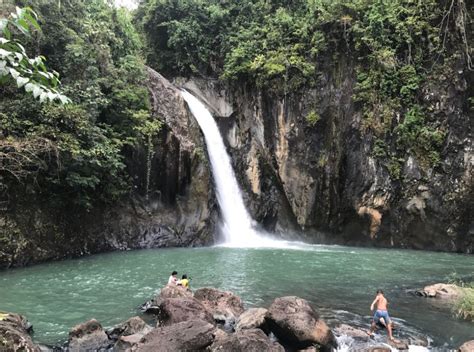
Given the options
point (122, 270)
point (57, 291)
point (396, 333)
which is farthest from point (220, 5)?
point (396, 333)

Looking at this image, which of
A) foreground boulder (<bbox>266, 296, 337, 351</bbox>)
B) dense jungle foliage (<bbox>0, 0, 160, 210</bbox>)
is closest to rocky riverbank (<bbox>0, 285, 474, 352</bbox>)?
foreground boulder (<bbox>266, 296, 337, 351</bbox>)

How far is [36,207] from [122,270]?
4.32m

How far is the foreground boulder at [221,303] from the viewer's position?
893 cm

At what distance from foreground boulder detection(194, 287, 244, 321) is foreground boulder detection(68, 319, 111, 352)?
242 centimetres

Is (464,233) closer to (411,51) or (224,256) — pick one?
(411,51)

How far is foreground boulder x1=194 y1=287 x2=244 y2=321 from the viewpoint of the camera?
8930mm

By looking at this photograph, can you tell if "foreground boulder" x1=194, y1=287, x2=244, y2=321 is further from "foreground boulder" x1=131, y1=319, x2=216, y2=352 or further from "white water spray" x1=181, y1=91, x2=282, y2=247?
"white water spray" x1=181, y1=91, x2=282, y2=247

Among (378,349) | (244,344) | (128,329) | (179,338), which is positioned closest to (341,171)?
(378,349)

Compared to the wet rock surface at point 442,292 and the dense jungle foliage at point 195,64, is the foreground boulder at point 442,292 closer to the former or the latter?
the wet rock surface at point 442,292

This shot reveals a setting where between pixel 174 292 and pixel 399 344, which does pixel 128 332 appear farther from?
pixel 399 344

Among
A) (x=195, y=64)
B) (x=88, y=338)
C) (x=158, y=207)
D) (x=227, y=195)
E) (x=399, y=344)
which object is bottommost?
(x=88, y=338)

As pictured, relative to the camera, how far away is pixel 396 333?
8.04m

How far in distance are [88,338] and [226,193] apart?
53.1 ft

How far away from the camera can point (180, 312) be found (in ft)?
26.1
